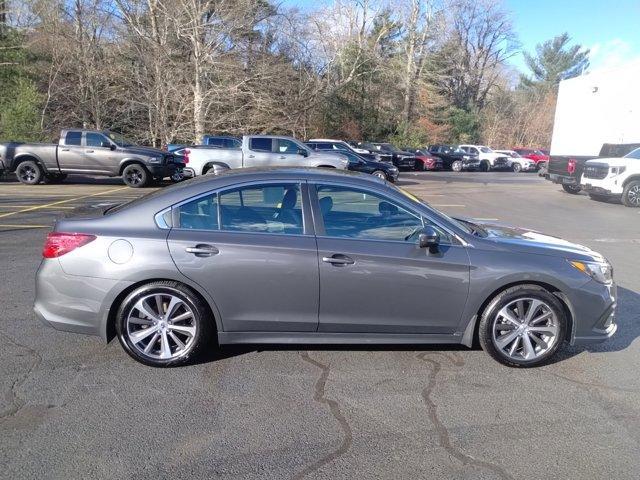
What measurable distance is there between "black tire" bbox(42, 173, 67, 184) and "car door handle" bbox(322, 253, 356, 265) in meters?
16.4

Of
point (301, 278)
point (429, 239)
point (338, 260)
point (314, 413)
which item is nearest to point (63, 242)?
point (301, 278)

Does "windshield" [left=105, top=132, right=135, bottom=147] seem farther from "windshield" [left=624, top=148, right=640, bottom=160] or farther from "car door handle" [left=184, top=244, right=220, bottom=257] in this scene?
"windshield" [left=624, top=148, right=640, bottom=160]

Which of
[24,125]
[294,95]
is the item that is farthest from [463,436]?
[294,95]

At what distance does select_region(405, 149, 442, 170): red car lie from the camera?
3262 centimetres

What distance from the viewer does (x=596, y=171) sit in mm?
15508

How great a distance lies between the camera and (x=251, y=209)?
3914mm

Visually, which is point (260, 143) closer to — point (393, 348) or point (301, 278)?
point (393, 348)

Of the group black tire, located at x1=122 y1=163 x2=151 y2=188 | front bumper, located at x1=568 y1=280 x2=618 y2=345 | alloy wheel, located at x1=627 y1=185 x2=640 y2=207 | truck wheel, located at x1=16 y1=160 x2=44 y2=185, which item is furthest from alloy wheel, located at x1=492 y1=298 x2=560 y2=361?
truck wheel, located at x1=16 y1=160 x2=44 y2=185

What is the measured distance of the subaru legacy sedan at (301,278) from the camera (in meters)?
3.67

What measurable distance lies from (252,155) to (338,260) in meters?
13.9

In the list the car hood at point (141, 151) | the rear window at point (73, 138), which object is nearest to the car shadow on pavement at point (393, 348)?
the car hood at point (141, 151)

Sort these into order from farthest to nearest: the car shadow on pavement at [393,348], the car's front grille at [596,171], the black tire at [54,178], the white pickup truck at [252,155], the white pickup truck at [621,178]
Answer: the black tire at [54,178] < the white pickup truck at [252,155] < the car's front grille at [596,171] < the white pickup truck at [621,178] < the car shadow on pavement at [393,348]

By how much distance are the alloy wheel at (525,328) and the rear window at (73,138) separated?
16.5 m

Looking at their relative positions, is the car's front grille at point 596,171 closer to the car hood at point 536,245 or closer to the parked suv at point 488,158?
the car hood at point 536,245
